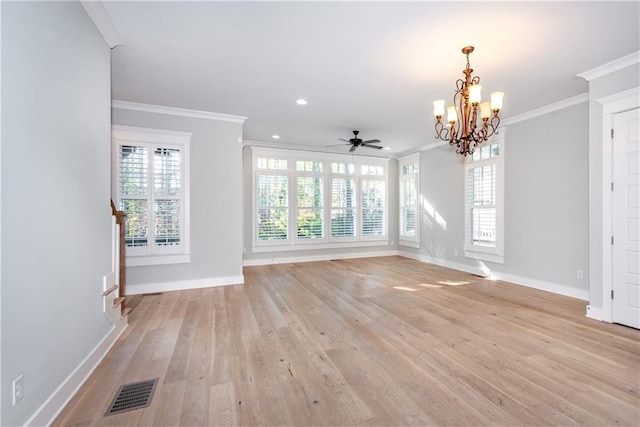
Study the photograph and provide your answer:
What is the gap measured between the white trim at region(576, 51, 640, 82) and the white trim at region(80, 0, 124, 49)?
491cm

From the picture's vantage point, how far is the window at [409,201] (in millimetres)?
7296

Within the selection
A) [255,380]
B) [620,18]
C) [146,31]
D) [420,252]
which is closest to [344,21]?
[146,31]

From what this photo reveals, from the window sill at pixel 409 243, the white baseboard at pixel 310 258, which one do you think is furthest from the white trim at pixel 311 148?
the white baseboard at pixel 310 258

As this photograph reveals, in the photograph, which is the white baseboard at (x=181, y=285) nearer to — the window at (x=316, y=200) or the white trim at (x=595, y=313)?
the window at (x=316, y=200)

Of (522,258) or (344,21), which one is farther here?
(522,258)

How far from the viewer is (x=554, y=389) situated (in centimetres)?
193

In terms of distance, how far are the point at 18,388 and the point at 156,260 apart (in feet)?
9.93

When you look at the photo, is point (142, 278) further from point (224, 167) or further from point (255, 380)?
point (255, 380)

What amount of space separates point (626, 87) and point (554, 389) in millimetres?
3248

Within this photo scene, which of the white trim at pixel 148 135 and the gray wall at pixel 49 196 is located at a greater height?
the white trim at pixel 148 135

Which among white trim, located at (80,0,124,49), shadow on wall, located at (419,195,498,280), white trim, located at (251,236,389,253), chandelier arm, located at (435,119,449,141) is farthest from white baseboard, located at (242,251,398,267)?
white trim, located at (80,0,124,49)

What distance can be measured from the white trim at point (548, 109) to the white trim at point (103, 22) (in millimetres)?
5640

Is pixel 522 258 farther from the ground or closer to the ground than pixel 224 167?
closer to the ground

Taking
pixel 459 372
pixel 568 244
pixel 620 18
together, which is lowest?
pixel 459 372
